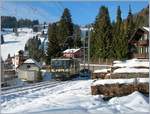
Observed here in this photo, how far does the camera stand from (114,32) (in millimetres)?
15008

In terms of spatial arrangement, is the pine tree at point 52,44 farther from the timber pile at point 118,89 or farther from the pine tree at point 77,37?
the timber pile at point 118,89

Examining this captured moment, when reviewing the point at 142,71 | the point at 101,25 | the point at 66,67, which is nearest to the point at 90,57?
the point at 66,67

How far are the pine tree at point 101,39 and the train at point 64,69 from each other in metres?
1.26

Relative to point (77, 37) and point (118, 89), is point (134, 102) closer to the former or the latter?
point (118, 89)

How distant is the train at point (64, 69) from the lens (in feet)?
55.6

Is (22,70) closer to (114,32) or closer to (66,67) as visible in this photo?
(66,67)

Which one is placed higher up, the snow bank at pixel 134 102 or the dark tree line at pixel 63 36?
the dark tree line at pixel 63 36

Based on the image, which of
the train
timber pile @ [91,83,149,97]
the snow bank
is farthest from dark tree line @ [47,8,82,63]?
the snow bank

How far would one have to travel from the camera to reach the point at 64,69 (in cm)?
1809

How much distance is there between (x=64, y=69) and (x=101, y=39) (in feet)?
12.1

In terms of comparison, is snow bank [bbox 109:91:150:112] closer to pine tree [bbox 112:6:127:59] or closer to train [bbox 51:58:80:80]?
pine tree [bbox 112:6:127:59]

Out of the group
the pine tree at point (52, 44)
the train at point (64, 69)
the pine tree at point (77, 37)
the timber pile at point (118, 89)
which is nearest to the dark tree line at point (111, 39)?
the train at point (64, 69)

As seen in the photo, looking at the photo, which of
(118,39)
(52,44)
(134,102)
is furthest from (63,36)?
(134,102)

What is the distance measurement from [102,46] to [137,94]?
986 cm
